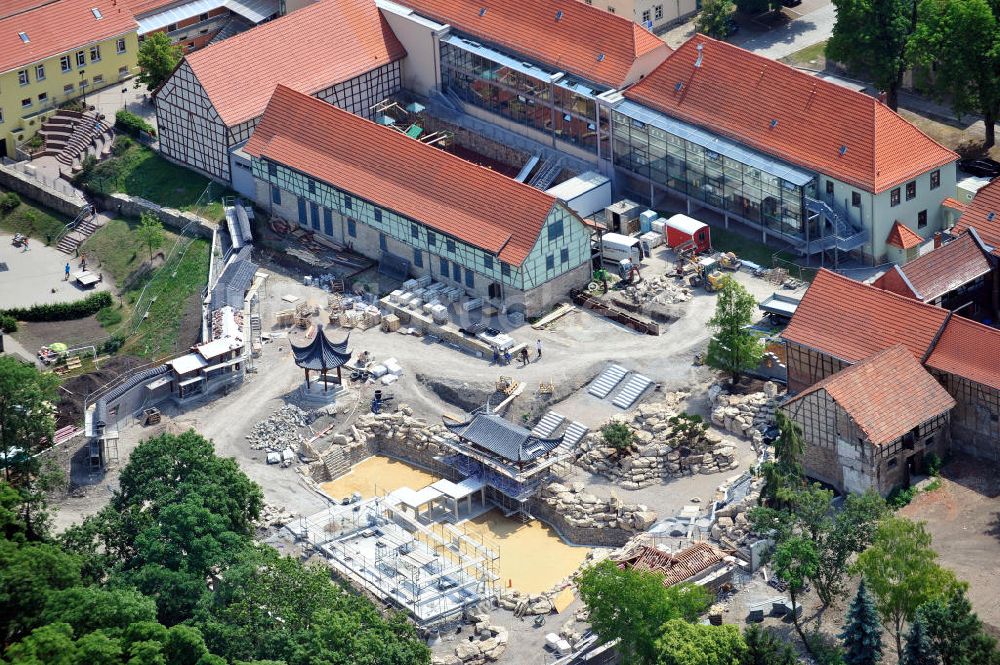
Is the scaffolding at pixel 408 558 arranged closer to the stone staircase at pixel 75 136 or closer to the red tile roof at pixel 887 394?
the red tile roof at pixel 887 394

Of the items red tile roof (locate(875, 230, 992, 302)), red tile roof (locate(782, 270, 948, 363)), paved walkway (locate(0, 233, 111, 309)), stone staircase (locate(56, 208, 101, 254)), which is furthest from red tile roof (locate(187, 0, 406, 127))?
red tile roof (locate(875, 230, 992, 302))

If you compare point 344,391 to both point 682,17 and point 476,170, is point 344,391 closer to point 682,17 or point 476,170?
point 476,170

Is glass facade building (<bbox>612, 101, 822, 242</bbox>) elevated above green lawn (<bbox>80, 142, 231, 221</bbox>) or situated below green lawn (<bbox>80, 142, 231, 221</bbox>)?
above

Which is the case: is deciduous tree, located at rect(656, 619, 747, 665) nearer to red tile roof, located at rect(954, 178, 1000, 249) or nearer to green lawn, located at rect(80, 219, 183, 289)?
red tile roof, located at rect(954, 178, 1000, 249)

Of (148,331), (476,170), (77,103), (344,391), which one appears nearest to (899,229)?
(476,170)

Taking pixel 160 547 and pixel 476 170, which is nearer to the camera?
pixel 160 547

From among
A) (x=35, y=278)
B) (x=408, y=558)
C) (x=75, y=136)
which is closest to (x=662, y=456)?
(x=408, y=558)
